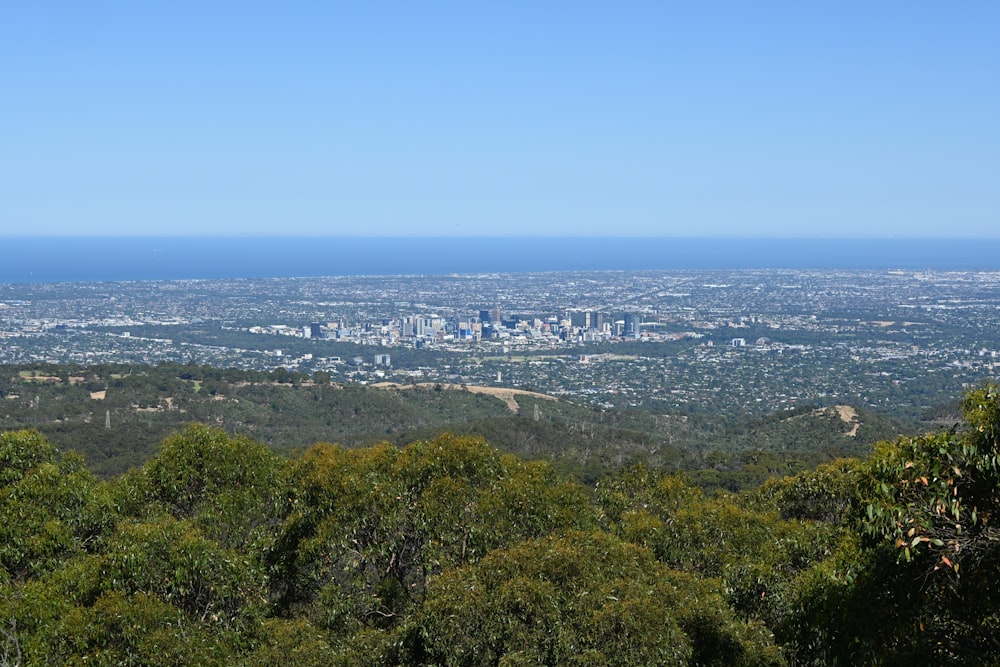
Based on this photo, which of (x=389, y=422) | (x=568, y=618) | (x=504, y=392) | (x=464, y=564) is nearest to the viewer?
(x=568, y=618)

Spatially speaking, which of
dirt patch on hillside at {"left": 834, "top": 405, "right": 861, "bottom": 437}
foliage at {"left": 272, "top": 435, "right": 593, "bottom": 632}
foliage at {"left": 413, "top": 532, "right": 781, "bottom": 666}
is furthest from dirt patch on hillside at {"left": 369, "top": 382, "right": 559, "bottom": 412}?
foliage at {"left": 413, "top": 532, "right": 781, "bottom": 666}

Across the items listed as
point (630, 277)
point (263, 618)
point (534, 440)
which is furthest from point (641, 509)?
point (630, 277)

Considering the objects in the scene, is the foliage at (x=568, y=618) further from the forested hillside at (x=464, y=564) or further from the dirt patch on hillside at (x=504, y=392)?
the dirt patch on hillside at (x=504, y=392)

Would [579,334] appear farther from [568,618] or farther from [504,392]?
[568,618]

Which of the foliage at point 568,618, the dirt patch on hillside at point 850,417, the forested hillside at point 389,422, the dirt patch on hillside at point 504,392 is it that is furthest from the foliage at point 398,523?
the dirt patch on hillside at point 504,392

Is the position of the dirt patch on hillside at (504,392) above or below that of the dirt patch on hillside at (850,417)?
below

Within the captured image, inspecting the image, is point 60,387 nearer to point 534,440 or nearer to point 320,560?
point 534,440

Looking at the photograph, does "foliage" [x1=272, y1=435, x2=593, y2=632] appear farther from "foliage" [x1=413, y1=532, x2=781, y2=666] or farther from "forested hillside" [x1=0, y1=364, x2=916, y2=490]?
"forested hillside" [x1=0, y1=364, x2=916, y2=490]

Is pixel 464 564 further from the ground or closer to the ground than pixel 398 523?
closer to the ground

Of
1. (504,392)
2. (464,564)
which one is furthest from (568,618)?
(504,392)
